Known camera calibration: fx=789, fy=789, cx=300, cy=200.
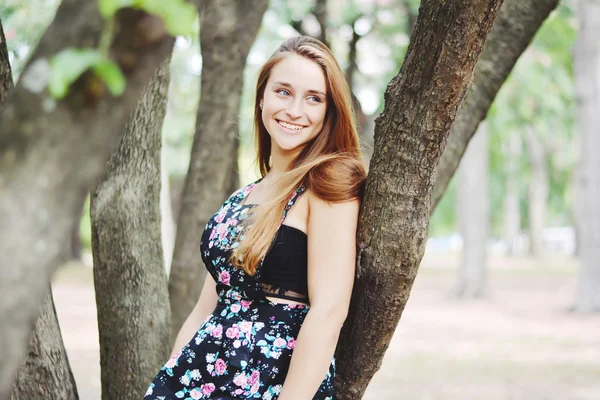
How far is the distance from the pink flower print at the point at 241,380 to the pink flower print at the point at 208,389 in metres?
0.08

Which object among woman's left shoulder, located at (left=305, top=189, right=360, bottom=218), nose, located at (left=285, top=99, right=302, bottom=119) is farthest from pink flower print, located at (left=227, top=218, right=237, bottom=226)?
nose, located at (left=285, top=99, right=302, bottom=119)

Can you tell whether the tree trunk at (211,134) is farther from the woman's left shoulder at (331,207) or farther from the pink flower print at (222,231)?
the woman's left shoulder at (331,207)

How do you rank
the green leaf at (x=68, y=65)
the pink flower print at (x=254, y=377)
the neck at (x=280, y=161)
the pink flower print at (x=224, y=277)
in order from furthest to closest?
the neck at (x=280, y=161) < the pink flower print at (x=224, y=277) < the pink flower print at (x=254, y=377) < the green leaf at (x=68, y=65)

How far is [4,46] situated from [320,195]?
3.66 feet

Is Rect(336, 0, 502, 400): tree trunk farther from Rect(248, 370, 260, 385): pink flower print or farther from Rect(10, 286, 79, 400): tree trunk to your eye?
Rect(10, 286, 79, 400): tree trunk

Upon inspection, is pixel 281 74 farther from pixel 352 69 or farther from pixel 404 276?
pixel 352 69

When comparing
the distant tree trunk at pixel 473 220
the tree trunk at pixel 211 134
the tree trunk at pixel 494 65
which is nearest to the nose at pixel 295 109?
the tree trunk at pixel 494 65

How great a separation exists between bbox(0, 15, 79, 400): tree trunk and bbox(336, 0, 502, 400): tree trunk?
0.97 meters

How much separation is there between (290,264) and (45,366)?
944 millimetres

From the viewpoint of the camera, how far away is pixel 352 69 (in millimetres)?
7102

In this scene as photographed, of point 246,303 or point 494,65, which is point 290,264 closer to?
point 246,303

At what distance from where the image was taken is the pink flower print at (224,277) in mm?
2369

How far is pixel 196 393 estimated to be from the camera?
91.4 inches

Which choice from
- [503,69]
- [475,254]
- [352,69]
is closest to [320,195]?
[503,69]
